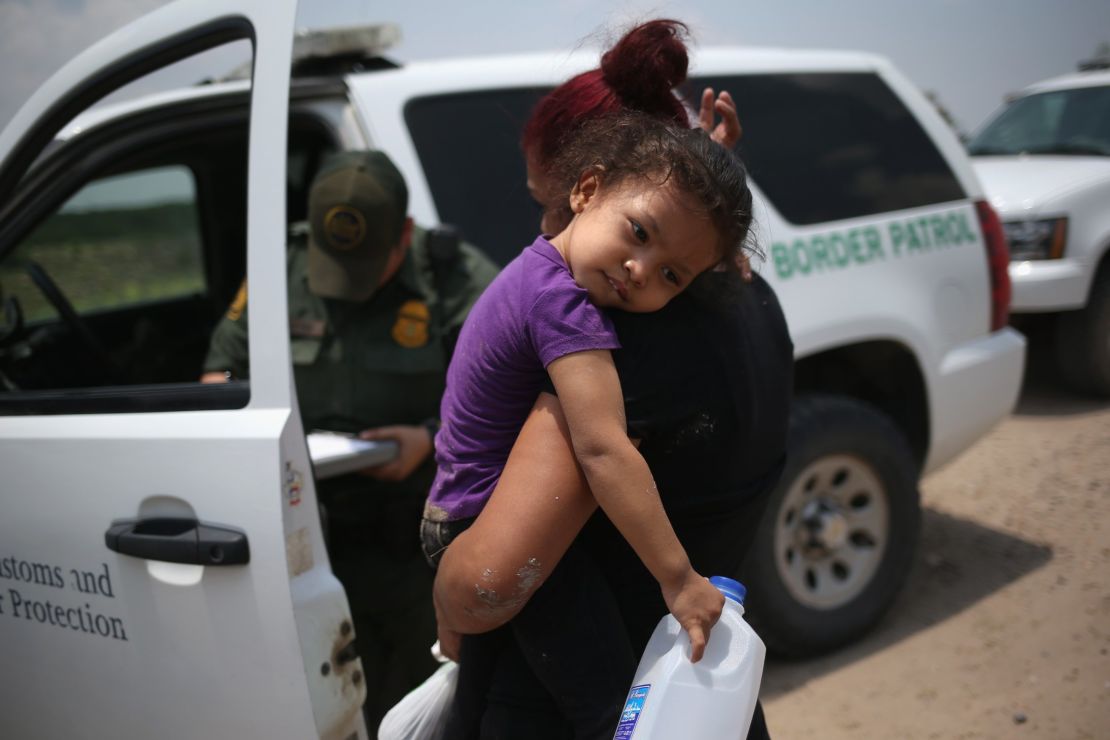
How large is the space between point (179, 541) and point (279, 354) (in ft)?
1.23

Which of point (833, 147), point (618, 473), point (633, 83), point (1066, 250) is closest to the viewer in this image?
point (618, 473)

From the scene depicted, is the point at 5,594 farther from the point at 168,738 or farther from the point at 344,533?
the point at 344,533

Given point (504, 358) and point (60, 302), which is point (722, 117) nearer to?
point (504, 358)

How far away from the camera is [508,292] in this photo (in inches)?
52.6

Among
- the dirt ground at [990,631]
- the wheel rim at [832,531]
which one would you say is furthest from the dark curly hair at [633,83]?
the dirt ground at [990,631]

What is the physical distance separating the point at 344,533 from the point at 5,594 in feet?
2.66

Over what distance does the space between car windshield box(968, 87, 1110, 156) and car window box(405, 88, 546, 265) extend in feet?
16.1

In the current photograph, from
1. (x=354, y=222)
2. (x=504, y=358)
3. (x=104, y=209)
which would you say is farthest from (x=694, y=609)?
(x=104, y=209)

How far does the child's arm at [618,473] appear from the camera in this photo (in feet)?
4.08

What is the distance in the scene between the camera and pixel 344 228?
7.95 feet

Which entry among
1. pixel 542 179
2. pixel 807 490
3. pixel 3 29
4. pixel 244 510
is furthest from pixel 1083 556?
pixel 3 29

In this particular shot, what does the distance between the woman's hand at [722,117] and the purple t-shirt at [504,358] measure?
0.54m

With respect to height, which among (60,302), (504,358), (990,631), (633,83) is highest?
(633,83)

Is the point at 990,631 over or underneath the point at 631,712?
underneath
